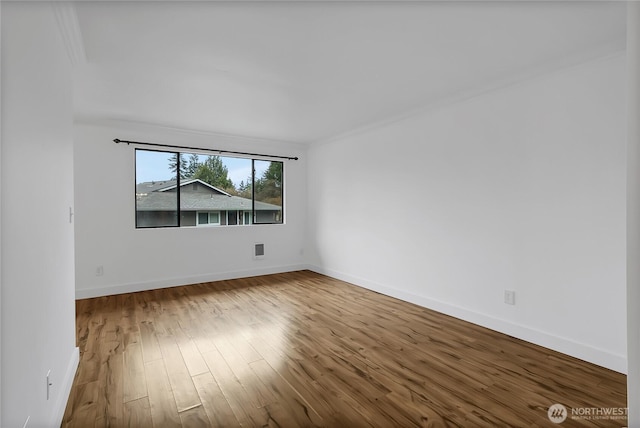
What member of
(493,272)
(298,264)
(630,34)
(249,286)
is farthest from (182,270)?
(630,34)

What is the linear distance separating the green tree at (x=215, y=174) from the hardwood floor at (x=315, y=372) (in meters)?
2.21

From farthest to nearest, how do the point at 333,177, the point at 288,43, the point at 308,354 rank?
1. the point at 333,177
2. the point at 308,354
3. the point at 288,43

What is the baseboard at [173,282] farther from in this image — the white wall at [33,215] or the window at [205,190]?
the white wall at [33,215]

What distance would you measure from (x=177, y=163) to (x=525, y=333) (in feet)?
15.9

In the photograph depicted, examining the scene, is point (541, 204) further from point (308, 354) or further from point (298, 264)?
point (298, 264)

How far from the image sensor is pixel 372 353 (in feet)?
8.34

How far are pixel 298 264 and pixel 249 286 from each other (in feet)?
4.45

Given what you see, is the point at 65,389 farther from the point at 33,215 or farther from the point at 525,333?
the point at 525,333

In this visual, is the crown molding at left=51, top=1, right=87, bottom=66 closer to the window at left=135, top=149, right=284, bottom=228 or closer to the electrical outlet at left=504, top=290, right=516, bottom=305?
the window at left=135, top=149, right=284, bottom=228

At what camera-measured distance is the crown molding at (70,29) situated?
171 cm

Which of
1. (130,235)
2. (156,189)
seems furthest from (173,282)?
(156,189)

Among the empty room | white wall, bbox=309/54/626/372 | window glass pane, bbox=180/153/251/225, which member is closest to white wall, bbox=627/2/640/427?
the empty room

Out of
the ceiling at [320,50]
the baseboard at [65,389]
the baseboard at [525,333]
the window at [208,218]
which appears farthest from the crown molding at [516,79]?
the baseboard at [65,389]

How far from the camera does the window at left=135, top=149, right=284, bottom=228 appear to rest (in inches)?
180
